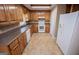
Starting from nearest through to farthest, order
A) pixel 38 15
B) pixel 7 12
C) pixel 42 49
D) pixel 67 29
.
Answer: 1. pixel 7 12
2. pixel 67 29
3. pixel 42 49
4. pixel 38 15

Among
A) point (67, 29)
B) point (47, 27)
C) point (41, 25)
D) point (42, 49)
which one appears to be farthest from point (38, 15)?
point (67, 29)

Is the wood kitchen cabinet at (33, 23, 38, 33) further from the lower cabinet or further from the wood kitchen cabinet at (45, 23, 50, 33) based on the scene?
the lower cabinet

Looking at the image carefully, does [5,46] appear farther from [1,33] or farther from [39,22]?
[39,22]

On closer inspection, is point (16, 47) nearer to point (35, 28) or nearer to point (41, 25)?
point (35, 28)

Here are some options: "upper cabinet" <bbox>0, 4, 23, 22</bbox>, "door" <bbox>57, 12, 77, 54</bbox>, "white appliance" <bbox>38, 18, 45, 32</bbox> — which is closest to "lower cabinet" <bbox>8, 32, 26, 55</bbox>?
"upper cabinet" <bbox>0, 4, 23, 22</bbox>

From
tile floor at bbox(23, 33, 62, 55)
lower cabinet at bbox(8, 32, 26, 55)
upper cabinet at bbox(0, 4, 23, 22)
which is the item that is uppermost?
upper cabinet at bbox(0, 4, 23, 22)

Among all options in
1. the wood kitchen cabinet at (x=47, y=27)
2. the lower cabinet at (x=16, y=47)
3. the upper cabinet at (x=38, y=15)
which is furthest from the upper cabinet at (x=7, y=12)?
the wood kitchen cabinet at (x=47, y=27)

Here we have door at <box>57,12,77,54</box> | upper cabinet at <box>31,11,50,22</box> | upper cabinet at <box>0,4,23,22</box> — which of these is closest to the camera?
upper cabinet at <box>0,4,23,22</box>

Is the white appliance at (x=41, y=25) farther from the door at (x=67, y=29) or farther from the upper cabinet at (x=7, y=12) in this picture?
the upper cabinet at (x=7, y=12)

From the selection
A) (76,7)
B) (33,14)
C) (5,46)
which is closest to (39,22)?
(33,14)

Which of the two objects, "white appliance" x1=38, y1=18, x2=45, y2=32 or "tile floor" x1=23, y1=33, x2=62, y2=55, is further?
"white appliance" x1=38, y1=18, x2=45, y2=32

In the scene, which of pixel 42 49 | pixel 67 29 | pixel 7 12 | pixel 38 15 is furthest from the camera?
pixel 38 15

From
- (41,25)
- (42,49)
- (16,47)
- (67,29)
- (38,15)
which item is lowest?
(42,49)
